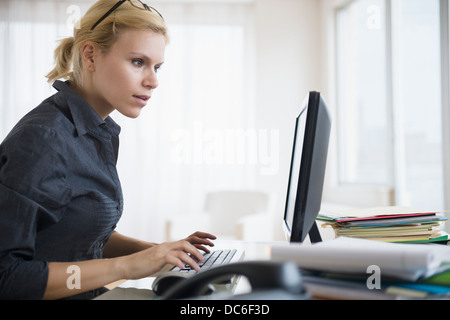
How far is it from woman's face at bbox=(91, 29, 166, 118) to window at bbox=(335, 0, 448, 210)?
1694mm

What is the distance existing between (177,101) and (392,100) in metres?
2.05

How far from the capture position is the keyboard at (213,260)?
732 mm

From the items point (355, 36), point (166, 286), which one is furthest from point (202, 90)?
point (166, 286)

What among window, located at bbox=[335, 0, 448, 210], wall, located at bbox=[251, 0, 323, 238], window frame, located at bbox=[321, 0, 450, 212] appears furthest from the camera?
wall, located at bbox=[251, 0, 323, 238]

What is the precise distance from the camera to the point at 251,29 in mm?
→ 4121

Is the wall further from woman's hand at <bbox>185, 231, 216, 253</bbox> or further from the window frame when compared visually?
woman's hand at <bbox>185, 231, 216, 253</bbox>

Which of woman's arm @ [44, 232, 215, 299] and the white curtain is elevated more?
the white curtain

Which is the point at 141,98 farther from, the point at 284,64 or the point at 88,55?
the point at 284,64

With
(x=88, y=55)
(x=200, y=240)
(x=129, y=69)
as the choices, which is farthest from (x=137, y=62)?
(x=200, y=240)

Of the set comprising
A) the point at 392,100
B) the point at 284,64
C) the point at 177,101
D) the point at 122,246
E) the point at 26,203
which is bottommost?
the point at 122,246

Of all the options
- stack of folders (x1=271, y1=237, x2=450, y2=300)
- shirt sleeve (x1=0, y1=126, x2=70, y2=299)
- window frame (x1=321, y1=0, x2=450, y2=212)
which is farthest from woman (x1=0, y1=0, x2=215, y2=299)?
window frame (x1=321, y1=0, x2=450, y2=212)

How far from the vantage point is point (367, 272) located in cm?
54

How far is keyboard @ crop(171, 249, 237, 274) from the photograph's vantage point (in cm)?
73

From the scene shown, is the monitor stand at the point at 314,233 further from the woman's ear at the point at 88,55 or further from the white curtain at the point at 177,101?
the white curtain at the point at 177,101
